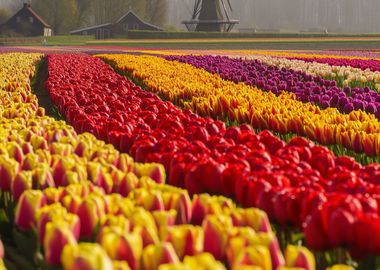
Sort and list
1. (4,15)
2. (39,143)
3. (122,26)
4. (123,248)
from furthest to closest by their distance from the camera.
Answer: (4,15), (122,26), (39,143), (123,248)

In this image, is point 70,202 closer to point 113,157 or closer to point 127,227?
point 127,227

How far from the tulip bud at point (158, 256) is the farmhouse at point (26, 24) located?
88.7 metres

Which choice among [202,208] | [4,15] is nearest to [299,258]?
[202,208]

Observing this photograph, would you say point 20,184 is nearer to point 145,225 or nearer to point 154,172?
point 154,172

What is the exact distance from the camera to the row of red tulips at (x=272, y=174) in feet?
9.15

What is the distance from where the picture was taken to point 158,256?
2.24 m

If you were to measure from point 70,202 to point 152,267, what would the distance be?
75cm

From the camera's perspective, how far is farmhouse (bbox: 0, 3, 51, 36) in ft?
289

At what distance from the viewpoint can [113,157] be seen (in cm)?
397

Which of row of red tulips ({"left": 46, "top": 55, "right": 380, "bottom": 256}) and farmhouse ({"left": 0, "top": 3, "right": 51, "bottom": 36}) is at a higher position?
farmhouse ({"left": 0, "top": 3, "right": 51, "bottom": 36})

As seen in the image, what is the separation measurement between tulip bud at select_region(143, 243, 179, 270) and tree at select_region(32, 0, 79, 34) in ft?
315

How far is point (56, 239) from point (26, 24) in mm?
89277

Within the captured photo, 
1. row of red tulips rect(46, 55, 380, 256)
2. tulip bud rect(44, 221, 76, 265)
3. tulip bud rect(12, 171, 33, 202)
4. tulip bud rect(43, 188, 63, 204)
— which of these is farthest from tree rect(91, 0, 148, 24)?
tulip bud rect(44, 221, 76, 265)

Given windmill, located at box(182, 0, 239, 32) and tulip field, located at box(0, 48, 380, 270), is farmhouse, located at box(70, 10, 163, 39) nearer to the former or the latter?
windmill, located at box(182, 0, 239, 32)
